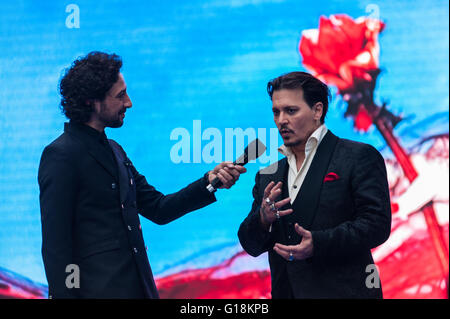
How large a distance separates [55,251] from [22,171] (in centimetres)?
173

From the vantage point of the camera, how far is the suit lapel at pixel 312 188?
1.90 metres

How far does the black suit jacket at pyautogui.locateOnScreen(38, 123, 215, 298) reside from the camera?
1.89 m

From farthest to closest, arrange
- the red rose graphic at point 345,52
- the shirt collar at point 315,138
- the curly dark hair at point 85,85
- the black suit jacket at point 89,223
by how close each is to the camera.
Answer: the red rose graphic at point 345,52
the curly dark hair at point 85,85
the shirt collar at point 315,138
the black suit jacket at point 89,223

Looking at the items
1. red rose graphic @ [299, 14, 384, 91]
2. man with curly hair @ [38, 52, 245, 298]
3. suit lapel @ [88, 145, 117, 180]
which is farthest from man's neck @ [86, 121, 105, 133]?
red rose graphic @ [299, 14, 384, 91]

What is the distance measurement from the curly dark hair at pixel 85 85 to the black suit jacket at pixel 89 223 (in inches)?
2.3

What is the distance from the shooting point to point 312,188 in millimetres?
1920

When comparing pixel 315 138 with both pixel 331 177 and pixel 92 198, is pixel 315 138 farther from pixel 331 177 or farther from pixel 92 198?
pixel 92 198

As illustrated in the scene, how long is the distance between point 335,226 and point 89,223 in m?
0.85

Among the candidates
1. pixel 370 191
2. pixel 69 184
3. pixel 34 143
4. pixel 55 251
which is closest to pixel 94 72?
pixel 69 184

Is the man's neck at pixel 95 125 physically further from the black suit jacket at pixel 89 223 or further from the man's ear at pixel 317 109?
the man's ear at pixel 317 109

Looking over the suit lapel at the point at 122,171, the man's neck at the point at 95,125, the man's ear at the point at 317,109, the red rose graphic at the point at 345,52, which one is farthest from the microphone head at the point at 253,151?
the red rose graphic at the point at 345,52

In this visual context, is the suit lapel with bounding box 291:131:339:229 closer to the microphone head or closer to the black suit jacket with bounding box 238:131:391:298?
the black suit jacket with bounding box 238:131:391:298

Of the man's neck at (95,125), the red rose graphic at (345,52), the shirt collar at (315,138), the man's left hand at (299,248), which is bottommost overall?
the man's left hand at (299,248)
